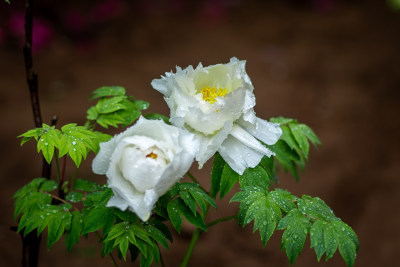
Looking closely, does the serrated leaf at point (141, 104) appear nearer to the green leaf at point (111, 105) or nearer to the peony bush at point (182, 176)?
the green leaf at point (111, 105)

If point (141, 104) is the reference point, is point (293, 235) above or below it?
below

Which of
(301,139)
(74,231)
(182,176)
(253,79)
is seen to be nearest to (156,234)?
(182,176)

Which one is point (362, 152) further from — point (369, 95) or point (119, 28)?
point (119, 28)

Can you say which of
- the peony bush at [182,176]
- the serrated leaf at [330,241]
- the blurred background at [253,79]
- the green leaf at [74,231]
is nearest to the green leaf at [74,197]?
the peony bush at [182,176]

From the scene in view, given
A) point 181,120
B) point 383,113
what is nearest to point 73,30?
point 383,113

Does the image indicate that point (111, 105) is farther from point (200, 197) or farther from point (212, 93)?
point (200, 197)
